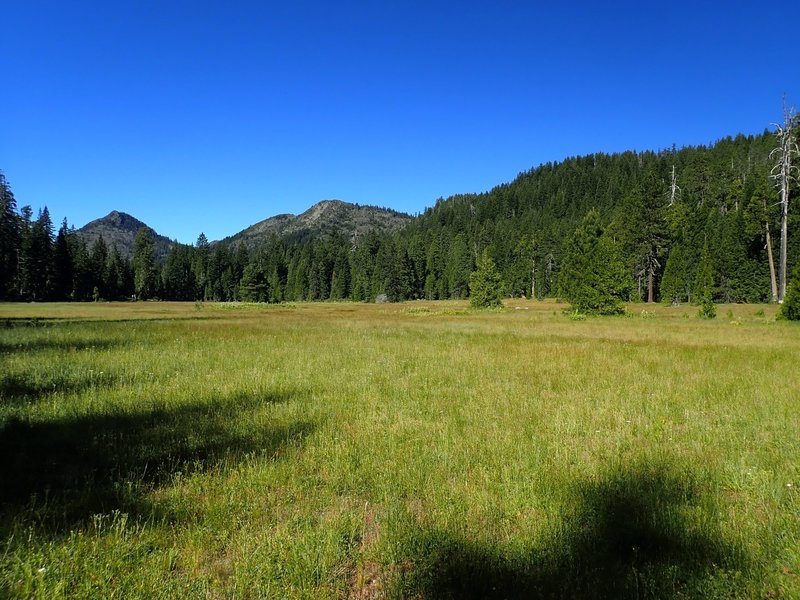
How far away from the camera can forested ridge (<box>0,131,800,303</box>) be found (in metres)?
59.1

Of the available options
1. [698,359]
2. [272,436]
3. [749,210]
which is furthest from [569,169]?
[272,436]

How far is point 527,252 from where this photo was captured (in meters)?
99.2

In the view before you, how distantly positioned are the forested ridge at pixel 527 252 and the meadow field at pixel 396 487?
36.8 metres

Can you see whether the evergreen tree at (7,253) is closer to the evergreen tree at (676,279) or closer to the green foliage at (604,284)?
the green foliage at (604,284)

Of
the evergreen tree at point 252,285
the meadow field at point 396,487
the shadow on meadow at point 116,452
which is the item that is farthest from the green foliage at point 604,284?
the evergreen tree at point 252,285

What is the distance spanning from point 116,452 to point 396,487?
389cm

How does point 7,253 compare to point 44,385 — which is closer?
point 44,385

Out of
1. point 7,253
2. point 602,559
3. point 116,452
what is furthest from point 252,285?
point 602,559

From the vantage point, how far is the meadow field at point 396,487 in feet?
11.0

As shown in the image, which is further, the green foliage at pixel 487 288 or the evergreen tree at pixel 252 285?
the evergreen tree at pixel 252 285

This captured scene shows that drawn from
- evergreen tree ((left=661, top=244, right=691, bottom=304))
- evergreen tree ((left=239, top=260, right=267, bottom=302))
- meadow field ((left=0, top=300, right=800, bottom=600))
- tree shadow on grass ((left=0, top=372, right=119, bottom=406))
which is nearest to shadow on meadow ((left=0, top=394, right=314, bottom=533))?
meadow field ((left=0, top=300, right=800, bottom=600))

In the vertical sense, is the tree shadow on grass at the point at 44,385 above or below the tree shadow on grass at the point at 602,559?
above

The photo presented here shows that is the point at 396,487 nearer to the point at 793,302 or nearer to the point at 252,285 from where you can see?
the point at 793,302

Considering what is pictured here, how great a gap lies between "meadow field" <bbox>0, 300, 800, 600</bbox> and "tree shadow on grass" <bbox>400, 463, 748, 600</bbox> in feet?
0.06
